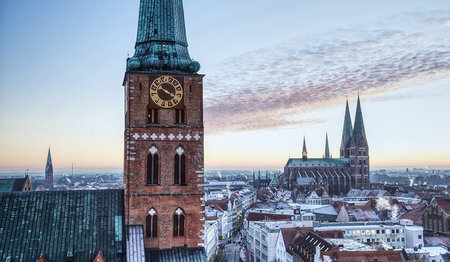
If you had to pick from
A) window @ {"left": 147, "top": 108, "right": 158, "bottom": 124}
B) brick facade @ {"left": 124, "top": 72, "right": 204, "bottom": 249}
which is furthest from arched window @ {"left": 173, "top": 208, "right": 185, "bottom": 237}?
window @ {"left": 147, "top": 108, "right": 158, "bottom": 124}

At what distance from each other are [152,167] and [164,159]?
1.21m

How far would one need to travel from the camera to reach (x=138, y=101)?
41031 mm

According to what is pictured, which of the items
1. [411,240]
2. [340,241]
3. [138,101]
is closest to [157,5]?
[138,101]

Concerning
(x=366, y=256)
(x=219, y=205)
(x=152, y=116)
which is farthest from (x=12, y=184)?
(x=219, y=205)

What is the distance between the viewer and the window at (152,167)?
135 ft

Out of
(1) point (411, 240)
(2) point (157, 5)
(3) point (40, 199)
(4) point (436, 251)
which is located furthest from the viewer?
(1) point (411, 240)

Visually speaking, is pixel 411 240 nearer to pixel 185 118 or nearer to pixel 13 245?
pixel 185 118

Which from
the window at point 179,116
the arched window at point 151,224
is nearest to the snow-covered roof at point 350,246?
the arched window at point 151,224

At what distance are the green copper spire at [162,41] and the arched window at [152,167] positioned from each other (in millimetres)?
7083

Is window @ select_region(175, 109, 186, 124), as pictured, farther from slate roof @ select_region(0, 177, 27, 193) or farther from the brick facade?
slate roof @ select_region(0, 177, 27, 193)

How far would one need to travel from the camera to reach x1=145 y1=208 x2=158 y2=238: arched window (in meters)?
40.6

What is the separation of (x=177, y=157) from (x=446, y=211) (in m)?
91.5

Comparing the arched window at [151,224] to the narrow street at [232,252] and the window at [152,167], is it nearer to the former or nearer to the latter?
the window at [152,167]

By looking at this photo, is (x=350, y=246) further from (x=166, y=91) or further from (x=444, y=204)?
(x=444, y=204)
